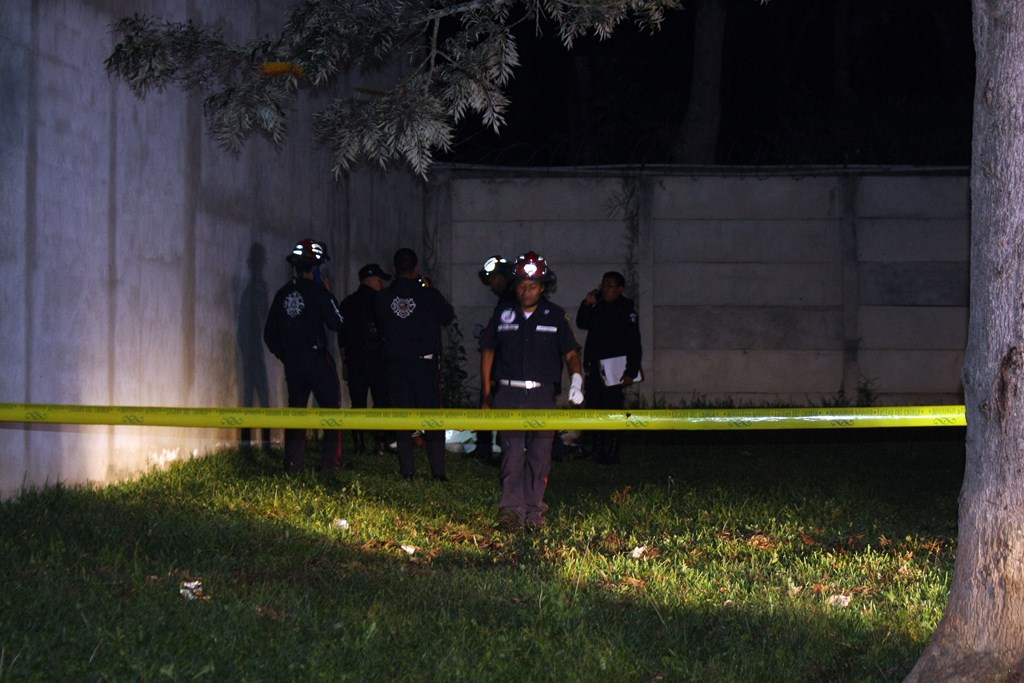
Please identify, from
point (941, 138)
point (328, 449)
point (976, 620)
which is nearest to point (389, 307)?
point (328, 449)

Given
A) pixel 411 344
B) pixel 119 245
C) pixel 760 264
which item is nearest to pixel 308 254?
pixel 411 344

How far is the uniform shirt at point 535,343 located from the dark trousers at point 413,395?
1991 millimetres

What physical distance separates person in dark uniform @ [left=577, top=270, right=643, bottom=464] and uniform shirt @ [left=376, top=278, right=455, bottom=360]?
2165mm

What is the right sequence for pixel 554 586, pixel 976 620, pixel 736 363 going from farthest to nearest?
pixel 736 363 → pixel 554 586 → pixel 976 620

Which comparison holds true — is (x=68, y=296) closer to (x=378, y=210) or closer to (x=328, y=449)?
(x=328, y=449)

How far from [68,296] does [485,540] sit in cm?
312

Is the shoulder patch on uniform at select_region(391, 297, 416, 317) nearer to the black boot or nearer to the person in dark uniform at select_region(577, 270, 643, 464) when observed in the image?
the black boot

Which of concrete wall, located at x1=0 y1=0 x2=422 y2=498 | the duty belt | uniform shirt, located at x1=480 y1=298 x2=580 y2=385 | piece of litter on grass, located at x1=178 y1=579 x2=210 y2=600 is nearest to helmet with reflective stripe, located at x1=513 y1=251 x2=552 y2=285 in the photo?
uniform shirt, located at x1=480 y1=298 x2=580 y2=385

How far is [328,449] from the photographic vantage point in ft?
34.5

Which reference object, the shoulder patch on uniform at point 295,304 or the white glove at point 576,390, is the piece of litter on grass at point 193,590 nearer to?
the white glove at point 576,390

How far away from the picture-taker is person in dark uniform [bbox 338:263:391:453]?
11.8 m

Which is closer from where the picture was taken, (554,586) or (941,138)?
(554,586)

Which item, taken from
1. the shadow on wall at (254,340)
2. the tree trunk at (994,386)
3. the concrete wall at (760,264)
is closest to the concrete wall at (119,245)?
the shadow on wall at (254,340)

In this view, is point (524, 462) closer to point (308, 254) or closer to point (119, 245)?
point (308, 254)
